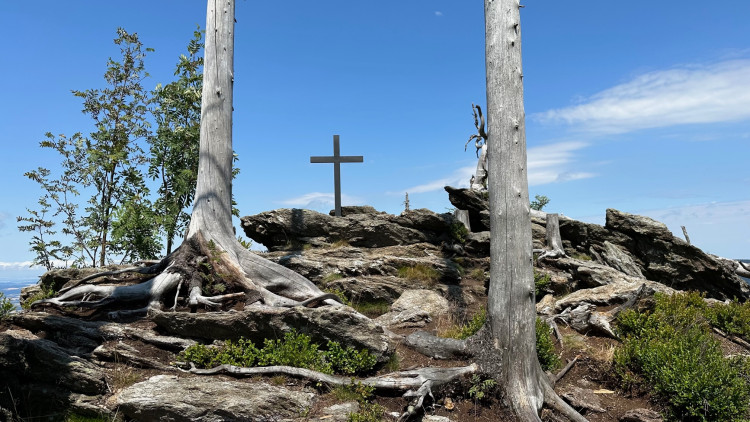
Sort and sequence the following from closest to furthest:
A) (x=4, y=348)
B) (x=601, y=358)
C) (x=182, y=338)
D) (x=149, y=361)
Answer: (x=4, y=348)
(x=149, y=361)
(x=182, y=338)
(x=601, y=358)

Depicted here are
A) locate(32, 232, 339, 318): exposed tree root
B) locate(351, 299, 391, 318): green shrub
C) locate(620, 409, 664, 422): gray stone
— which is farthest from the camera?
locate(351, 299, 391, 318): green shrub

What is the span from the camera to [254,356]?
7660 millimetres

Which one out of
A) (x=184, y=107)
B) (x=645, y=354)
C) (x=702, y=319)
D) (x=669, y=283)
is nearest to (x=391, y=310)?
(x=645, y=354)

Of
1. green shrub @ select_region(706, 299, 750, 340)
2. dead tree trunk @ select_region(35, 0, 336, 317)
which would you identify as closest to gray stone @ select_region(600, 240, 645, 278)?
green shrub @ select_region(706, 299, 750, 340)

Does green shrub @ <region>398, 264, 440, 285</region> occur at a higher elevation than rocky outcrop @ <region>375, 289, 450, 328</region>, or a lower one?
higher

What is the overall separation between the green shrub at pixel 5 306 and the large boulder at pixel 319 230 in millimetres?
6539

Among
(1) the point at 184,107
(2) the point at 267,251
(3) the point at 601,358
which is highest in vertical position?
(1) the point at 184,107

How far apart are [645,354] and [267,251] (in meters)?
9.65

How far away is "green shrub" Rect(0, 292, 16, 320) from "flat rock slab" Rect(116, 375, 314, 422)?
3523 millimetres

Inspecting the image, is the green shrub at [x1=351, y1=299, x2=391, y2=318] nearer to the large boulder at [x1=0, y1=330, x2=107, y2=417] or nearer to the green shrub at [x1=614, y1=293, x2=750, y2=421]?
the green shrub at [x1=614, y1=293, x2=750, y2=421]

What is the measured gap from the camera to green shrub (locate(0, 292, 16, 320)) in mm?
8459

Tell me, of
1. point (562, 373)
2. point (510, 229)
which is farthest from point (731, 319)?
point (510, 229)

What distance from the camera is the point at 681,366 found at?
7973 mm

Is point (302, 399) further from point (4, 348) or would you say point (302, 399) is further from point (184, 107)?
point (184, 107)
